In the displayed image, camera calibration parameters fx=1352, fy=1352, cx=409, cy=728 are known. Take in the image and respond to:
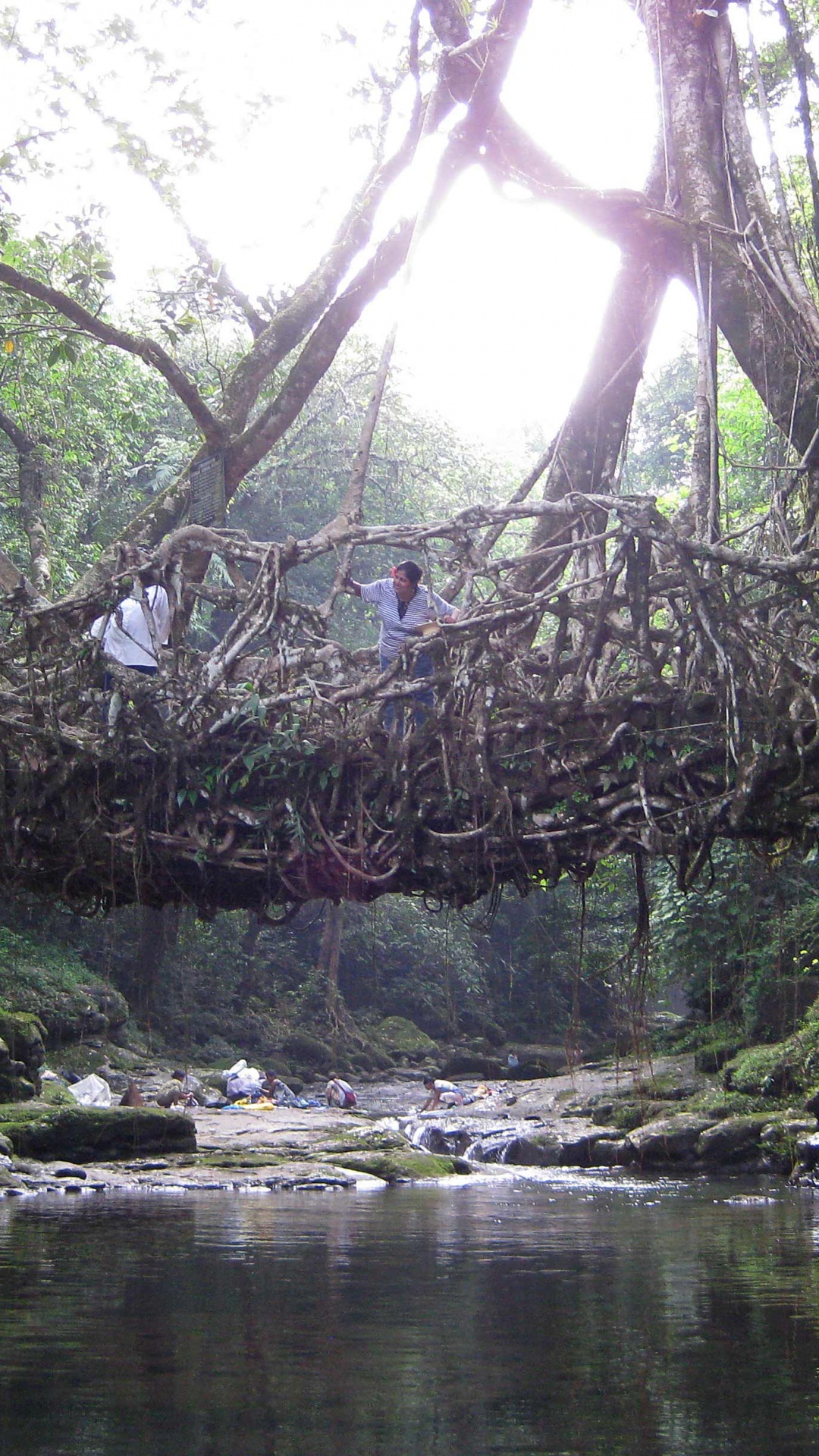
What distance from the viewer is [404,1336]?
5.91m

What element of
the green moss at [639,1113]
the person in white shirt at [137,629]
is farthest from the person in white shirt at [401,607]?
the green moss at [639,1113]

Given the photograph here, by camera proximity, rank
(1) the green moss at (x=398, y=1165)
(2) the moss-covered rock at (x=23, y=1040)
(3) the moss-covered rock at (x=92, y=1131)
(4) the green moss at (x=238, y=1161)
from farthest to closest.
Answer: (2) the moss-covered rock at (x=23, y=1040) < (1) the green moss at (x=398, y=1165) < (4) the green moss at (x=238, y=1161) < (3) the moss-covered rock at (x=92, y=1131)

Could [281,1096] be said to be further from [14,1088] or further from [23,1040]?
[14,1088]

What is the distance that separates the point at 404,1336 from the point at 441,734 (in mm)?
2751

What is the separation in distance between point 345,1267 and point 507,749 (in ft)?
11.4

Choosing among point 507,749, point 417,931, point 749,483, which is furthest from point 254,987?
point 507,749

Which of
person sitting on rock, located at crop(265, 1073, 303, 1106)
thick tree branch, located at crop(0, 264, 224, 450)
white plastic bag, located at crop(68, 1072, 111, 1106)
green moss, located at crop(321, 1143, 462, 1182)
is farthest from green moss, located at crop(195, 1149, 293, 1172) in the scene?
thick tree branch, located at crop(0, 264, 224, 450)

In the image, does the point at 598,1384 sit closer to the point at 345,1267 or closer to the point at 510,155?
the point at 345,1267

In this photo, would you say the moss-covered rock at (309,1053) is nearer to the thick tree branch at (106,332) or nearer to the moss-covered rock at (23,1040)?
the moss-covered rock at (23,1040)

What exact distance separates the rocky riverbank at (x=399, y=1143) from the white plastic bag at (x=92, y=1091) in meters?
1.29

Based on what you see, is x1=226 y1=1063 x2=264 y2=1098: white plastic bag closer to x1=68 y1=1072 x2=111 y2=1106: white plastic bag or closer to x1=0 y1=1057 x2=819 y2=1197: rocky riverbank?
x1=0 y1=1057 x2=819 y2=1197: rocky riverbank

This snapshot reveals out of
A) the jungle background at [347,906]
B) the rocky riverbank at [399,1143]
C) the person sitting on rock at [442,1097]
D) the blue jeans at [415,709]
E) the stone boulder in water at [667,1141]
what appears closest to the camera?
the blue jeans at [415,709]

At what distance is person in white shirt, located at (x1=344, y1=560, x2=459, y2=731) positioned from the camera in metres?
7.61

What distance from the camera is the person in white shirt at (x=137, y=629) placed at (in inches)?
297
